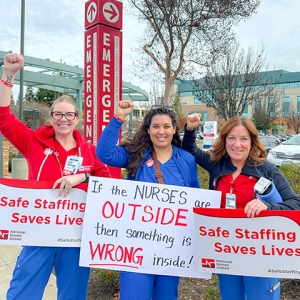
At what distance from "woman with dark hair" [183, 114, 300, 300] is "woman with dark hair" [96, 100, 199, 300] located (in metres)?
0.26

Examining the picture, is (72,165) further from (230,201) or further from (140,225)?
(230,201)

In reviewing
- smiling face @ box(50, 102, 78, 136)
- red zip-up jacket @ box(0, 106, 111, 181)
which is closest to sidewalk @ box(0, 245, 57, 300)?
red zip-up jacket @ box(0, 106, 111, 181)

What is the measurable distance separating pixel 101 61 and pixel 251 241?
150 inches

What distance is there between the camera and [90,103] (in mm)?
5086

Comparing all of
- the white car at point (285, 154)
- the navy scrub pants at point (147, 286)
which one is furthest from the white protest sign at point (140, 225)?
the white car at point (285, 154)

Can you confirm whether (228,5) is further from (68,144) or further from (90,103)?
(68,144)

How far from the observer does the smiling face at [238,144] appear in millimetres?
2305

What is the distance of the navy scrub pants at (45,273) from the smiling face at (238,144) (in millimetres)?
1468

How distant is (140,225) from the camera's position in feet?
7.82

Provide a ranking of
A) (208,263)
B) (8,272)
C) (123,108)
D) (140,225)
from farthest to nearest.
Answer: (8,272) < (123,108) < (140,225) < (208,263)

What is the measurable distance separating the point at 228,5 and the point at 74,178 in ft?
32.4

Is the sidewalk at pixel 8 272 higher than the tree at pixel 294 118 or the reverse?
the reverse

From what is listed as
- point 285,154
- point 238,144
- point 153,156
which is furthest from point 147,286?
point 285,154

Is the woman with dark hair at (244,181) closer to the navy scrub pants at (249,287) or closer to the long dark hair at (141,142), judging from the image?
the navy scrub pants at (249,287)
